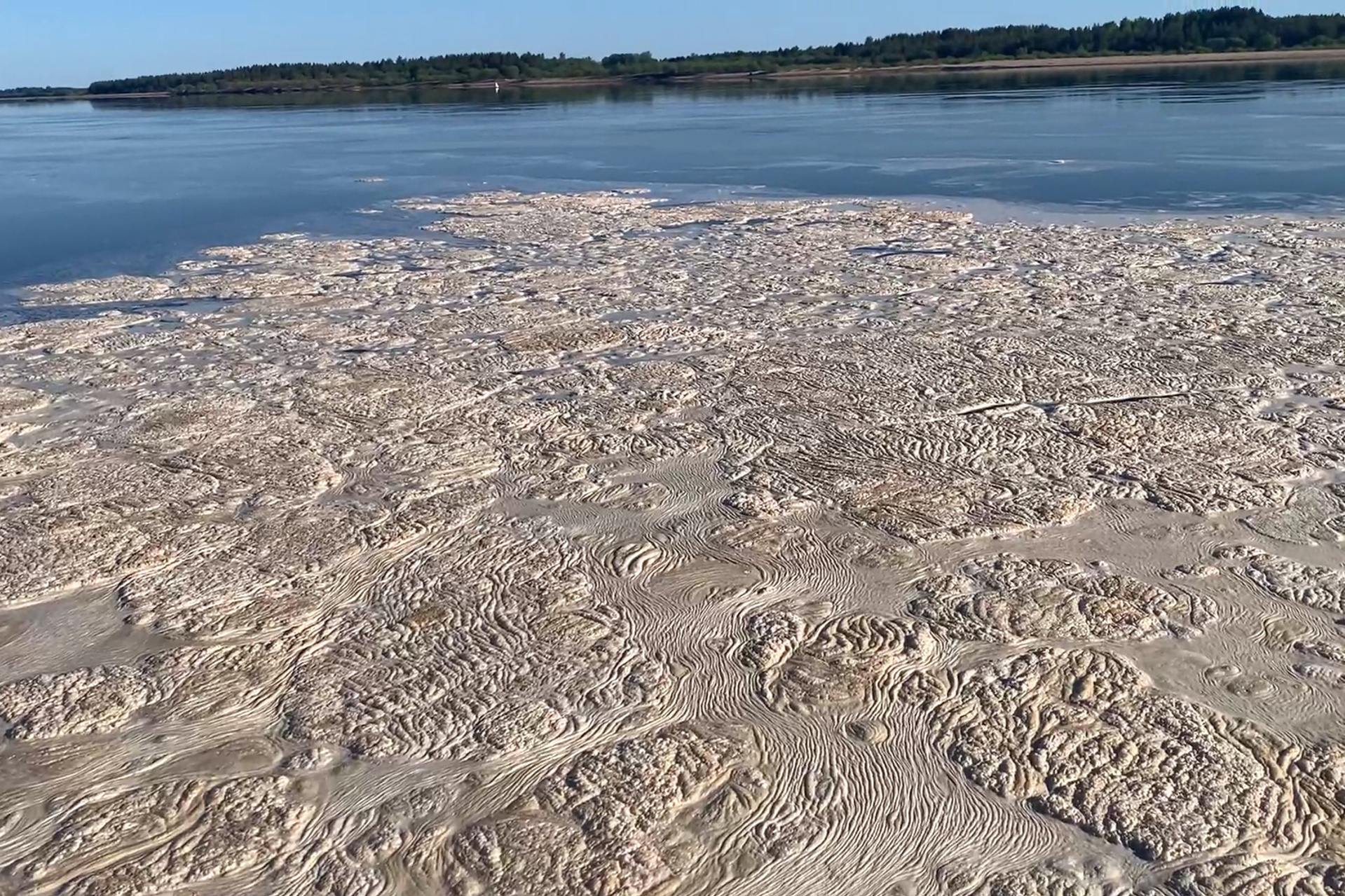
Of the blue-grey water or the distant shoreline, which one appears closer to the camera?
the blue-grey water

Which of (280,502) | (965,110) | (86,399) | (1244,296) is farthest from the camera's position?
(965,110)

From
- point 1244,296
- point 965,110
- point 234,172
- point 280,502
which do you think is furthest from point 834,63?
point 280,502

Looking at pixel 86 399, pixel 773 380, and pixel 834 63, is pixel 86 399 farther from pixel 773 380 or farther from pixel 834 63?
pixel 834 63

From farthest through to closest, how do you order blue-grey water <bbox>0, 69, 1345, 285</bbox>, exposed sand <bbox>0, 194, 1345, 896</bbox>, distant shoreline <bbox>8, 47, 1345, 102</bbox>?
1. distant shoreline <bbox>8, 47, 1345, 102</bbox>
2. blue-grey water <bbox>0, 69, 1345, 285</bbox>
3. exposed sand <bbox>0, 194, 1345, 896</bbox>

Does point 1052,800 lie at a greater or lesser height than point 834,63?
lesser

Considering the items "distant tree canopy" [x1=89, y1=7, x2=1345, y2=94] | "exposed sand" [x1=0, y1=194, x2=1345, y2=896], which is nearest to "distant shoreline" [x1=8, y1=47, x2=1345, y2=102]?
"distant tree canopy" [x1=89, y1=7, x2=1345, y2=94]

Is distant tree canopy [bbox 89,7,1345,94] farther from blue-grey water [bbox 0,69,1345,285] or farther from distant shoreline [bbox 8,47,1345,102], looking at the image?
blue-grey water [bbox 0,69,1345,285]

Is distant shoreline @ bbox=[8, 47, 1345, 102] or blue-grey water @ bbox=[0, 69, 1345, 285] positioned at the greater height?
distant shoreline @ bbox=[8, 47, 1345, 102]

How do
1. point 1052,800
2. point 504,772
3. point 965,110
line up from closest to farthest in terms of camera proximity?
1. point 1052,800
2. point 504,772
3. point 965,110
